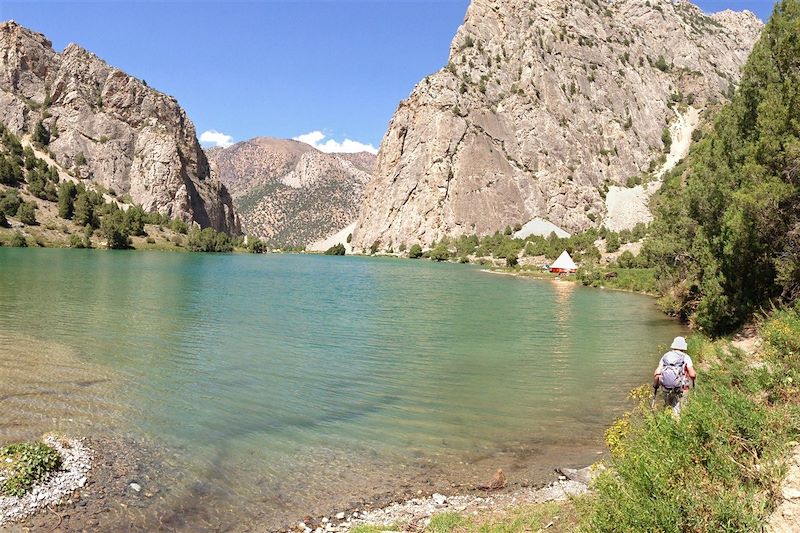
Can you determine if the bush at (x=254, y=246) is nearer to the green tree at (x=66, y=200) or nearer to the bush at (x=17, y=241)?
the green tree at (x=66, y=200)

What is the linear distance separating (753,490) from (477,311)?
38.5m

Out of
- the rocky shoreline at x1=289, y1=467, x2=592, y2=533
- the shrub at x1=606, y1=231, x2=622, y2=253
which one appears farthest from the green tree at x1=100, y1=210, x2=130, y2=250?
the rocky shoreline at x1=289, y1=467, x2=592, y2=533

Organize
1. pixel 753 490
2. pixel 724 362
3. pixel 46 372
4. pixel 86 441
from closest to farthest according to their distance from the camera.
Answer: pixel 753 490 → pixel 86 441 → pixel 724 362 → pixel 46 372

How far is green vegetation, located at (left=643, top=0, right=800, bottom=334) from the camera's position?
68.0 ft

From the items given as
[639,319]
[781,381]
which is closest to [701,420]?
[781,381]

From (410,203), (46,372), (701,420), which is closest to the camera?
(701,420)

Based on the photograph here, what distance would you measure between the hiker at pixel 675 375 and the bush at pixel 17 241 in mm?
138347

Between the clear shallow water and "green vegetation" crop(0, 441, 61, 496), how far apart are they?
6.63 feet

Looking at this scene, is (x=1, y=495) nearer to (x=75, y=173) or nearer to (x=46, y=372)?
(x=46, y=372)

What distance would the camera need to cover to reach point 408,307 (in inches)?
1836

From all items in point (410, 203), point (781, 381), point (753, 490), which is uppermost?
point (410, 203)

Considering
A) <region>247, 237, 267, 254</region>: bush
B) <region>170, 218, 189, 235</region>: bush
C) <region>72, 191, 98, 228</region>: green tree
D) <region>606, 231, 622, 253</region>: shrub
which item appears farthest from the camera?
<region>247, 237, 267, 254</region>: bush

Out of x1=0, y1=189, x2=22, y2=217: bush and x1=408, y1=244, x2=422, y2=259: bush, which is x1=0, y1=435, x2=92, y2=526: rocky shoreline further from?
x1=408, y1=244, x2=422, y2=259: bush

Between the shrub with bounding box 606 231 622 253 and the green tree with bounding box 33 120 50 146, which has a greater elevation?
the green tree with bounding box 33 120 50 146
